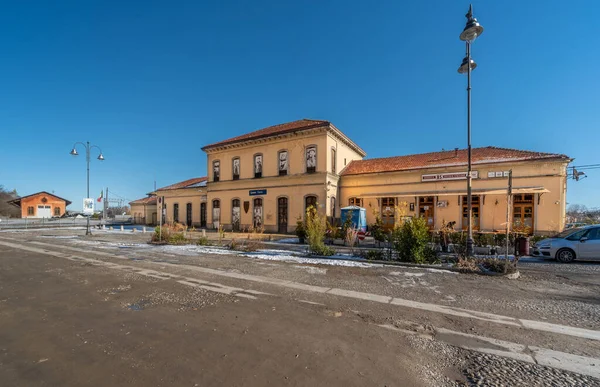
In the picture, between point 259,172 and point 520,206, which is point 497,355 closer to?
point 520,206

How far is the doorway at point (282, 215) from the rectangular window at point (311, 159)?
12.0ft

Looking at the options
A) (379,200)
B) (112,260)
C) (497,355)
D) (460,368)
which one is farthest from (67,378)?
(379,200)

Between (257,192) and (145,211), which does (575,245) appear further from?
(145,211)

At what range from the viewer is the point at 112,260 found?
10484 millimetres

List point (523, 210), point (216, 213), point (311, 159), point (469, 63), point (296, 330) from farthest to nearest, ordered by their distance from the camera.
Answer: point (216, 213)
point (311, 159)
point (523, 210)
point (469, 63)
point (296, 330)

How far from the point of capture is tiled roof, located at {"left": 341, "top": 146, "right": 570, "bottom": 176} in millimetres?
17406

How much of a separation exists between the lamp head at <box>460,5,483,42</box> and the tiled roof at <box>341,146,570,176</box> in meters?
11.4

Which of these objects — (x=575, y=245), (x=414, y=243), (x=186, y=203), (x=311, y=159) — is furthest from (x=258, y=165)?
(x=575, y=245)

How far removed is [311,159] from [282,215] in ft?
18.6

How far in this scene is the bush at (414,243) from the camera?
31.7 feet

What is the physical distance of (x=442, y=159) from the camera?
2050 centimetres

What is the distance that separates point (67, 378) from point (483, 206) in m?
21.3

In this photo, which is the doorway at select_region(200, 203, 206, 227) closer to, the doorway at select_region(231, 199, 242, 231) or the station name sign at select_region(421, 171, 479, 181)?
the doorway at select_region(231, 199, 242, 231)

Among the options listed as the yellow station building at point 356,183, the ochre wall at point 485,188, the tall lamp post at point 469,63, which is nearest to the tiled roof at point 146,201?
the yellow station building at point 356,183
